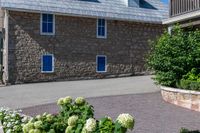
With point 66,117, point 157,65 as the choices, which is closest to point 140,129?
point 66,117

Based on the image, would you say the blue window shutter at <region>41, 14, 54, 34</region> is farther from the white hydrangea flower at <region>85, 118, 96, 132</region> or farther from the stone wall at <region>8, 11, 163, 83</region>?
the white hydrangea flower at <region>85, 118, 96, 132</region>

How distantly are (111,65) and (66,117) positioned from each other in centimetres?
2107

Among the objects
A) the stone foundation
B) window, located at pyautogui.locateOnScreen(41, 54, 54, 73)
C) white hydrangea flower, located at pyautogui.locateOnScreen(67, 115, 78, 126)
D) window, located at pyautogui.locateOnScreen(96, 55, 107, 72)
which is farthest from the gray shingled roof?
white hydrangea flower, located at pyautogui.locateOnScreen(67, 115, 78, 126)

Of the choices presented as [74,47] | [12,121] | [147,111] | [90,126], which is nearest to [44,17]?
[74,47]

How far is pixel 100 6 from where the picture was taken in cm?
2680

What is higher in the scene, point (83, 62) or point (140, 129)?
point (83, 62)

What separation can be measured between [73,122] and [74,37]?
20210 mm

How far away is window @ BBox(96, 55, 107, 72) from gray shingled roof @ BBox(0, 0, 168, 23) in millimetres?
2802

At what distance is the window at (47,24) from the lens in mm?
24406

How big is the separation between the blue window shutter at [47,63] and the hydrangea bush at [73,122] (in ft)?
57.7

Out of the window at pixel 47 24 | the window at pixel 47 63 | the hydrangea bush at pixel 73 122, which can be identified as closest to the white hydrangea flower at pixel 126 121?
the hydrangea bush at pixel 73 122

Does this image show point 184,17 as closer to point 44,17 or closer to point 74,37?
point 74,37

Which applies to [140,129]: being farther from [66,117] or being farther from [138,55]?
[138,55]

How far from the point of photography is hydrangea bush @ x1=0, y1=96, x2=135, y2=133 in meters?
5.06
